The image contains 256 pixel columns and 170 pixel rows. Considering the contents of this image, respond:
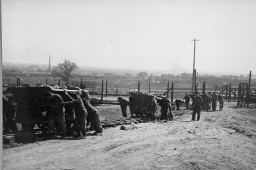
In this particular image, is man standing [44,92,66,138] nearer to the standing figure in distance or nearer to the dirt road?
the standing figure in distance

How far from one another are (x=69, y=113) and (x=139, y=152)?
390cm

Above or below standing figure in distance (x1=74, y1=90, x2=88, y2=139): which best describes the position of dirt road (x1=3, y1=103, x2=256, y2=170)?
below

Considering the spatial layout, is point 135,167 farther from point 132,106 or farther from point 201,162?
point 132,106

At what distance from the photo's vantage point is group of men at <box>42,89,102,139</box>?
1093cm

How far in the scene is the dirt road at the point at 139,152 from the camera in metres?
7.97

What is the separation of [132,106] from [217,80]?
223ft

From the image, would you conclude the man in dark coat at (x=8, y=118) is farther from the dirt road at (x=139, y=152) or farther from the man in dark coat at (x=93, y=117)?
the man in dark coat at (x=93, y=117)

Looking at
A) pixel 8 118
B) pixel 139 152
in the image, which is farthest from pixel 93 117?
pixel 139 152

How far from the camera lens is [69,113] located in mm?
11781

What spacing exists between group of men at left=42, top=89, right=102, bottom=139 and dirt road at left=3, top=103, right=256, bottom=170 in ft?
2.17

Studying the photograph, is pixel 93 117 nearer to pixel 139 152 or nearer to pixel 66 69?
pixel 139 152

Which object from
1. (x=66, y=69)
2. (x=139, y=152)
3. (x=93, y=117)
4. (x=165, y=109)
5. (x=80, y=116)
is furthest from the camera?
(x=66, y=69)

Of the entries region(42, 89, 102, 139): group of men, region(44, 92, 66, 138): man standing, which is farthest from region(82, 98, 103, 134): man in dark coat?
region(44, 92, 66, 138): man standing

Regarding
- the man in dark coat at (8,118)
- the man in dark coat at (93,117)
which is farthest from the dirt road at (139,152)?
the man in dark coat at (8,118)
